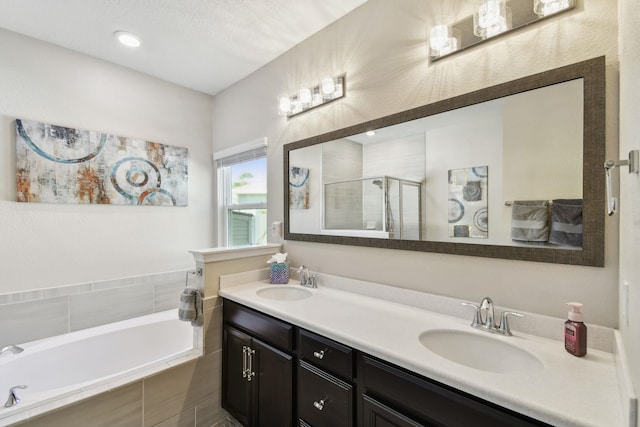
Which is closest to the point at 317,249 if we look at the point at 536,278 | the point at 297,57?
the point at 536,278

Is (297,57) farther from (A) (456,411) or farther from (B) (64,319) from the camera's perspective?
(B) (64,319)

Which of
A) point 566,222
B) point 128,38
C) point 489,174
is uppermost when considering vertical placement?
point 128,38

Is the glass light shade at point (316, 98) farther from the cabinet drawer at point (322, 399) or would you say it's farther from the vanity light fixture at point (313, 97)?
the cabinet drawer at point (322, 399)

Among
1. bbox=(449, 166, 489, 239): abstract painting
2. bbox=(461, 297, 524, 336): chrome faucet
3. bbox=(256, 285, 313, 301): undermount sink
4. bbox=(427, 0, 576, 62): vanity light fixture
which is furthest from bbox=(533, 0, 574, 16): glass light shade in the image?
bbox=(256, 285, 313, 301): undermount sink

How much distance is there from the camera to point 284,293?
1958 millimetres

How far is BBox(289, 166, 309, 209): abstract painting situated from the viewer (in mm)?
2119

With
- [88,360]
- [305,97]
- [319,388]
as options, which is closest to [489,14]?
[305,97]

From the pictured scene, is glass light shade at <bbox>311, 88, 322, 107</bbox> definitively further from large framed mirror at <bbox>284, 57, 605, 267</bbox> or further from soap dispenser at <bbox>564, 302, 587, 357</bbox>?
soap dispenser at <bbox>564, 302, 587, 357</bbox>

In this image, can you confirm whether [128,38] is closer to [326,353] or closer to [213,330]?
[213,330]

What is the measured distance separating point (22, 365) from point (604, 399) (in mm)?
2870

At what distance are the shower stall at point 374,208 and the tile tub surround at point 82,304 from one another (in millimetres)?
1771

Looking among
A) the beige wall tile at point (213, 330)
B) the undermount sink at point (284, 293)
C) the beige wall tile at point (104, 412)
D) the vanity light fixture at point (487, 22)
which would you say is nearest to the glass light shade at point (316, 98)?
the vanity light fixture at point (487, 22)

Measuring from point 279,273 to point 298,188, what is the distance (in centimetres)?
66

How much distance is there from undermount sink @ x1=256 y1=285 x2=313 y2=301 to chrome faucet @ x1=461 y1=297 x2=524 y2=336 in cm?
101
